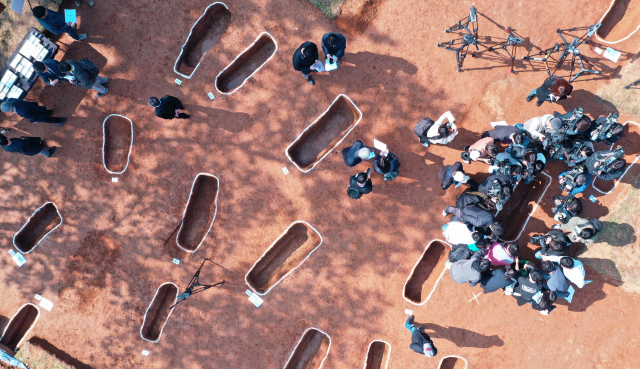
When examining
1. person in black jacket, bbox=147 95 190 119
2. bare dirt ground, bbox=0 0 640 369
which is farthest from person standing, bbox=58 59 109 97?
person in black jacket, bbox=147 95 190 119

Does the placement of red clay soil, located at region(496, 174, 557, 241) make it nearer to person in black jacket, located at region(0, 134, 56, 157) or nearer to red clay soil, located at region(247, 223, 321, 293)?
red clay soil, located at region(247, 223, 321, 293)

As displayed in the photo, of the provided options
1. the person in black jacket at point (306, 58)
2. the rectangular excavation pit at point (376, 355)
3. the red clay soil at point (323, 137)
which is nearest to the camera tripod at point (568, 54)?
the red clay soil at point (323, 137)

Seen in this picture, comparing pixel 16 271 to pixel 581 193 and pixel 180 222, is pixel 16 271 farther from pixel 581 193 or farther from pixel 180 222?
pixel 581 193

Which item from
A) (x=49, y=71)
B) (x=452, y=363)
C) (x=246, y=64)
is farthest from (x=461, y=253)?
(x=49, y=71)

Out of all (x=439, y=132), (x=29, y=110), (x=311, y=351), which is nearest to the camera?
(x=439, y=132)

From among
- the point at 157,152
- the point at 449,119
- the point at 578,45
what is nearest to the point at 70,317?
the point at 157,152

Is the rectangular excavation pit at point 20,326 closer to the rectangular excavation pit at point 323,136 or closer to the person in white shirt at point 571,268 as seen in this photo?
the rectangular excavation pit at point 323,136

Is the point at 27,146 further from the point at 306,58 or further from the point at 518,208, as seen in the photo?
the point at 518,208
